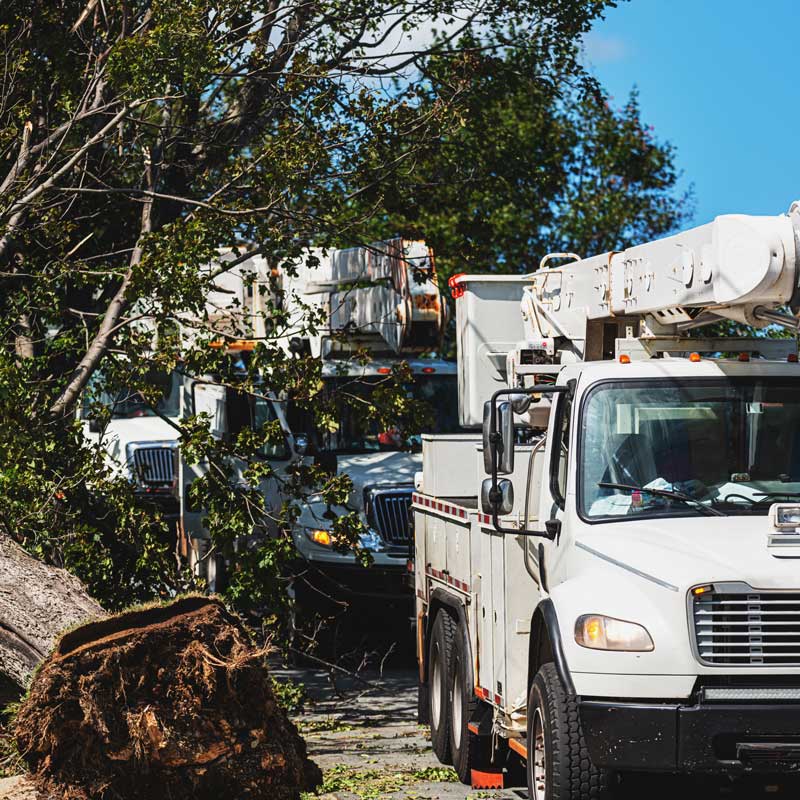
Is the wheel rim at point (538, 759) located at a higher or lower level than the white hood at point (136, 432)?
lower

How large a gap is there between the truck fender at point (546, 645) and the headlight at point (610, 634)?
0.61 ft

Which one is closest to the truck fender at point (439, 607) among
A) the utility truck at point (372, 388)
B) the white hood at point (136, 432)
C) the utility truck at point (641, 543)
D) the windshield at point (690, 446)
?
the utility truck at point (641, 543)

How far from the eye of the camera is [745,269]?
20.9ft

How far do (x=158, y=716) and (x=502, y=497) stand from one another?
2123 millimetres

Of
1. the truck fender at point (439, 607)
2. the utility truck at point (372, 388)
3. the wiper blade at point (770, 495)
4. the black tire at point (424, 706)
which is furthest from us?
the utility truck at point (372, 388)

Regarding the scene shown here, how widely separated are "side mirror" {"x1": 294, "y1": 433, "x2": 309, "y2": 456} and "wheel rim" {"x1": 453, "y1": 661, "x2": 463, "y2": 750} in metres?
4.69

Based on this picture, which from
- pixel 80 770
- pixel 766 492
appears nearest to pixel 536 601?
pixel 766 492

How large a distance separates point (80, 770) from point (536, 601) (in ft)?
8.75

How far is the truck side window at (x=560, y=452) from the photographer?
7.22m

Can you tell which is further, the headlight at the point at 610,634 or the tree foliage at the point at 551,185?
the tree foliage at the point at 551,185

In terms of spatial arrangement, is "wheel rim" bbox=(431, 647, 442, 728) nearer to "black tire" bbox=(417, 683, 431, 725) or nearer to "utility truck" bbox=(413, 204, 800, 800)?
"utility truck" bbox=(413, 204, 800, 800)

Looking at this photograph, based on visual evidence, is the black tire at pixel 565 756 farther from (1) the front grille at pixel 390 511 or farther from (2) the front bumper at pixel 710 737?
(1) the front grille at pixel 390 511

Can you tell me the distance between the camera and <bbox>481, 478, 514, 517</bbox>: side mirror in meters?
7.22

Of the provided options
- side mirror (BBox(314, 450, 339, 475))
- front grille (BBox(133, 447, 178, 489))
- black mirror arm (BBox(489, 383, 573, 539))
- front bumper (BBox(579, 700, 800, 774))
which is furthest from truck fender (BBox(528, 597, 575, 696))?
front grille (BBox(133, 447, 178, 489))
